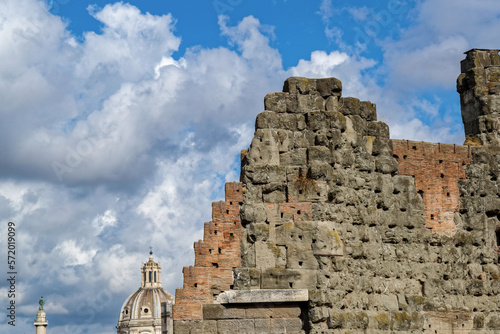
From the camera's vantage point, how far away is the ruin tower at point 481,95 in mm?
16469

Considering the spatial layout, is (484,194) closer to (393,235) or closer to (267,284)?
(393,235)

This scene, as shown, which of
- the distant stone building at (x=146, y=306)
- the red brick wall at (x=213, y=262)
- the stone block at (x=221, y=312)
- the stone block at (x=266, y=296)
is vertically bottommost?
the stone block at (x=221, y=312)

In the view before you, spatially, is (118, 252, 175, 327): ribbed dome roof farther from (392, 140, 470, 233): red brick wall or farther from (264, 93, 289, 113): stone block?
(264, 93, 289, 113): stone block

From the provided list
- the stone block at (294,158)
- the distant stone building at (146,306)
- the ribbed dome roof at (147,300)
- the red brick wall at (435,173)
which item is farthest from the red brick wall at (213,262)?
the ribbed dome roof at (147,300)

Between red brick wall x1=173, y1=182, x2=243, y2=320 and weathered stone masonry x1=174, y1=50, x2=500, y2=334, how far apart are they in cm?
662

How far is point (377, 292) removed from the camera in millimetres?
14047

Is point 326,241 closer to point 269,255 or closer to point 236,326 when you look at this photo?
point 269,255

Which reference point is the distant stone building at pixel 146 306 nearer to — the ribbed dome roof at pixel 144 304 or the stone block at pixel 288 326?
the ribbed dome roof at pixel 144 304

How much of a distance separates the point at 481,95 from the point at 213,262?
28.1 feet

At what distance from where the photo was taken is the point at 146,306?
151 m

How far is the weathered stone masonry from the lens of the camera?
13125 mm

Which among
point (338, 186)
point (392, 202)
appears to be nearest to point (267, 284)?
point (338, 186)

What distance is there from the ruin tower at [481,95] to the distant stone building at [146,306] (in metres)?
131

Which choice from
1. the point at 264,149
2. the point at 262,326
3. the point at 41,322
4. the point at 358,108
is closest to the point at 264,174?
the point at 264,149
